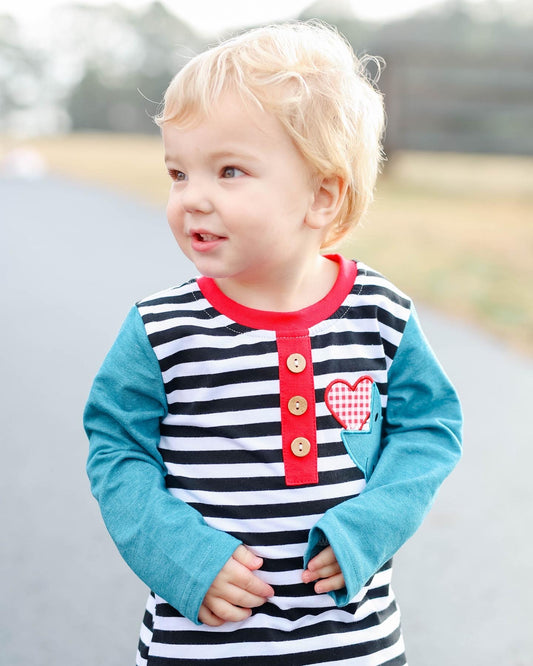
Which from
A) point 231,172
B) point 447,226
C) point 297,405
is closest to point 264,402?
point 297,405

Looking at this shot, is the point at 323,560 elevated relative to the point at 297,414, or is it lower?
lower

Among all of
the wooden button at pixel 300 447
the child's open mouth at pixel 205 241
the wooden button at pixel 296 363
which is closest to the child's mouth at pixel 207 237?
the child's open mouth at pixel 205 241

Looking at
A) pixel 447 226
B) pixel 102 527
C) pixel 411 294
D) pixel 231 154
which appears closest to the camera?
pixel 231 154

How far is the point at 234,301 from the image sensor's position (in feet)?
4.95

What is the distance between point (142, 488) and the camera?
1.43 m

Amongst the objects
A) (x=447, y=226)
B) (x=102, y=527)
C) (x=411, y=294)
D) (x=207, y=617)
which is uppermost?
(x=447, y=226)

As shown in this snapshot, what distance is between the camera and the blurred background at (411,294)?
2.18m

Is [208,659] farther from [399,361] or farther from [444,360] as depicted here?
[444,360]

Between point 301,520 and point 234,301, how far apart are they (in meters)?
0.39

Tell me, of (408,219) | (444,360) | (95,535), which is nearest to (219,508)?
(95,535)

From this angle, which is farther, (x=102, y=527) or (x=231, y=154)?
(x=102, y=527)

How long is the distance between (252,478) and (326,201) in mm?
491

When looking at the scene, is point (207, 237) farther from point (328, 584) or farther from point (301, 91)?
point (328, 584)

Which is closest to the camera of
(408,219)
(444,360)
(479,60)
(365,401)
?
(365,401)
